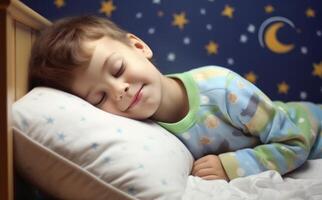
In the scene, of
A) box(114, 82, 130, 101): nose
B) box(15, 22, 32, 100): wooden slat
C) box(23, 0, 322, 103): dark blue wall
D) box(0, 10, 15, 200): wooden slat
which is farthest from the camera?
box(23, 0, 322, 103): dark blue wall

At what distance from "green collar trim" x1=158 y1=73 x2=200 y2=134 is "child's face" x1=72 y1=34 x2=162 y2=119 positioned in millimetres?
78

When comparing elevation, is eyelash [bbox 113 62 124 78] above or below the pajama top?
above

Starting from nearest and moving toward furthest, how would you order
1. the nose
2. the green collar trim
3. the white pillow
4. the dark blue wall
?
1. the white pillow
2. the nose
3. the green collar trim
4. the dark blue wall

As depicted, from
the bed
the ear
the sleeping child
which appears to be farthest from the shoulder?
the bed

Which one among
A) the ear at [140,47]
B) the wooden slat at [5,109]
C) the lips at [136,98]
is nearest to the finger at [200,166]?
the lips at [136,98]

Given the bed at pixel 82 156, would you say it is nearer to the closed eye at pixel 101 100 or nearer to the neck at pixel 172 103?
the closed eye at pixel 101 100

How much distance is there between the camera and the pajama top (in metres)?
1.00

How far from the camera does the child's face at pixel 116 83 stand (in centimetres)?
97

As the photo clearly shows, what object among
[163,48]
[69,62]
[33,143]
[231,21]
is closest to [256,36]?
[231,21]

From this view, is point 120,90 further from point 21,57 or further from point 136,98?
point 21,57

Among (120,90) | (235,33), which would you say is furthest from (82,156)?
(235,33)

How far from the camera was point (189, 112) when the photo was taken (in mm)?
1103

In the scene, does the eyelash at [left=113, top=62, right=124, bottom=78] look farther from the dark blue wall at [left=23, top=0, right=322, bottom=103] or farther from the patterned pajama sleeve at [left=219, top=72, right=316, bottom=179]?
the dark blue wall at [left=23, top=0, right=322, bottom=103]

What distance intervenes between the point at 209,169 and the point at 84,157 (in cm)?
36
